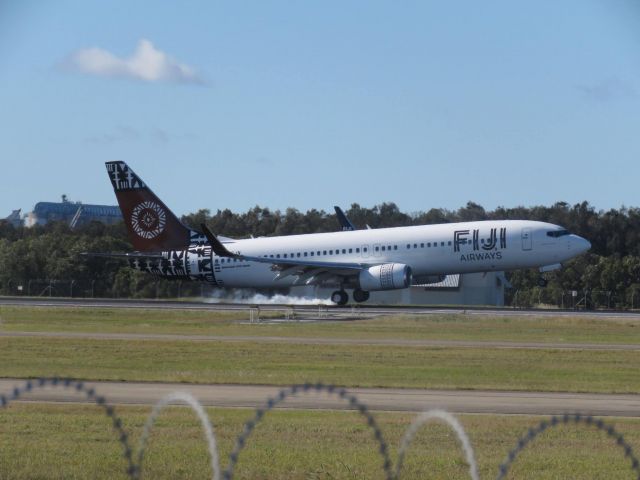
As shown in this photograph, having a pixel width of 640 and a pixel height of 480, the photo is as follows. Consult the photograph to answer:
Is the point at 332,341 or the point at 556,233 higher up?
the point at 556,233

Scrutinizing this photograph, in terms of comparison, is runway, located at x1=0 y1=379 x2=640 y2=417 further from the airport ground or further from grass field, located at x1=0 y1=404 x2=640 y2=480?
grass field, located at x1=0 y1=404 x2=640 y2=480

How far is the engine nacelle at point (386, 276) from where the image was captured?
55156 millimetres

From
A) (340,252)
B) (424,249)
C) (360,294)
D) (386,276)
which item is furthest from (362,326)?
(340,252)

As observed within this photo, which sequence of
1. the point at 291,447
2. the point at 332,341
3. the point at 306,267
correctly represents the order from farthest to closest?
1. the point at 306,267
2. the point at 332,341
3. the point at 291,447

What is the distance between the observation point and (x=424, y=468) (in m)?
14.5

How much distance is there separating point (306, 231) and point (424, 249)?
2558 inches

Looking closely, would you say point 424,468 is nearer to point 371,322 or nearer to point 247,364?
point 247,364

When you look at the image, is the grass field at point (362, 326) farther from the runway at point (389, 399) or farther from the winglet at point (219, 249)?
the runway at point (389, 399)

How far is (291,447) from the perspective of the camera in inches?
620

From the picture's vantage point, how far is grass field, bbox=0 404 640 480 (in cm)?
1425

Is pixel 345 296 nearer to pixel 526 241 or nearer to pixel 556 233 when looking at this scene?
pixel 526 241

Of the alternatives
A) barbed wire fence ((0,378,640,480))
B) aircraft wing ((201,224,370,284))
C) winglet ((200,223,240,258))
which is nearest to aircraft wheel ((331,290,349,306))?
aircraft wing ((201,224,370,284))

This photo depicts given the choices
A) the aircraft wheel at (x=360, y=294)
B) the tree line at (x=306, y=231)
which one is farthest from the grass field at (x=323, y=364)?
the tree line at (x=306, y=231)

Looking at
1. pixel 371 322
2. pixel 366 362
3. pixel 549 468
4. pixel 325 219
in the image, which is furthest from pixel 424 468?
pixel 325 219
